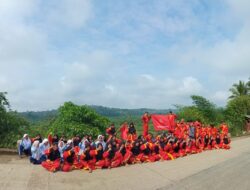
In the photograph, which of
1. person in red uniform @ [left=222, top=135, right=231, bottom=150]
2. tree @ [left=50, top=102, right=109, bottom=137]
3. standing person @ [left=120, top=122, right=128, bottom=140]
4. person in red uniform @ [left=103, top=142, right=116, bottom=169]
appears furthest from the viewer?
person in red uniform @ [left=222, top=135, right=231, bottom=150]

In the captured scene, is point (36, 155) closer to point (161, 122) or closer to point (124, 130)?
point (124, 130)

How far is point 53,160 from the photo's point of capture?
57.0 ft

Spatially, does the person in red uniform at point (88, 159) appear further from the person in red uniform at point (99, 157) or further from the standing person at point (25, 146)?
the standing person at point (25, 146)

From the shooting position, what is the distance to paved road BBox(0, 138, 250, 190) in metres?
15.1

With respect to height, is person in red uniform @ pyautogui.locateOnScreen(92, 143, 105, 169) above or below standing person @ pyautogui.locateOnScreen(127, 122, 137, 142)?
below

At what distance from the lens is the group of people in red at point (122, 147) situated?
17.7 metres

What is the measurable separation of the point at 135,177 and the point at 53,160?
3.55m

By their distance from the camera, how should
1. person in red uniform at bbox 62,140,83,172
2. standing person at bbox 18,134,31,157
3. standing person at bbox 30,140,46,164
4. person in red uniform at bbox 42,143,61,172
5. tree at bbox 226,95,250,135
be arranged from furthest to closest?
1. tree at bbox 226,95,250,135
2. standing person at bbox 18,134,31,157
3. standing person at bbox 30,140,46,164
4. person in red uniform at bbox 62,140,83,172
5. person in red uniform at bbox 42,143,61,172

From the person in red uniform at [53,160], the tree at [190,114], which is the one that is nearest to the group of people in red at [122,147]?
the person in red uniform at [53,160]

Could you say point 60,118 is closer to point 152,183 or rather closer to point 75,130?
point 75,130

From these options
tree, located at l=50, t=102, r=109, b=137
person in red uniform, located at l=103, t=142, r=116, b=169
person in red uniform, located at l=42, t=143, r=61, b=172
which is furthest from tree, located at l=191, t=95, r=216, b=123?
person in red uniform, located at l=42, t=143, r=61, b=172

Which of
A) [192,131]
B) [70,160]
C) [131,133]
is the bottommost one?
[70,160]

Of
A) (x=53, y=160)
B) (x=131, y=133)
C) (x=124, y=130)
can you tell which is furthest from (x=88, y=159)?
(x=124, y=130)

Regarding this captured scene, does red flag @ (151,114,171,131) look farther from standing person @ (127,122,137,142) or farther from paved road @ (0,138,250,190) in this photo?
paved road @ (0,138,250,190)
